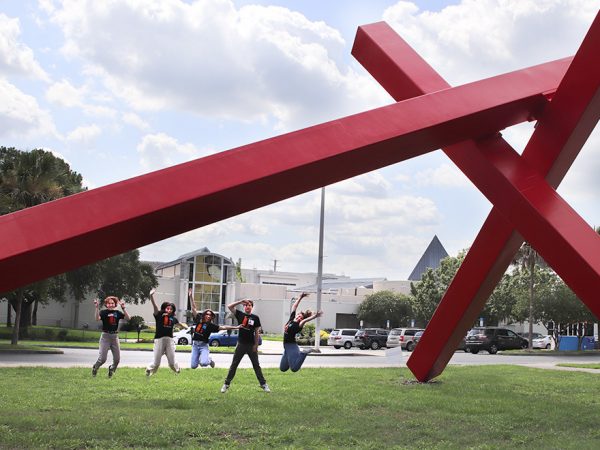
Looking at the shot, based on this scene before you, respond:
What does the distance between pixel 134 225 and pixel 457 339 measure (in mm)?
6716

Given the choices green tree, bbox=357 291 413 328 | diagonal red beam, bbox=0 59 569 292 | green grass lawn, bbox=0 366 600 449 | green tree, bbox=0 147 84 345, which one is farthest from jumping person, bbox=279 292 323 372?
green tree, bbox=357 291 413 328

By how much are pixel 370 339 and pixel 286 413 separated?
34052mm

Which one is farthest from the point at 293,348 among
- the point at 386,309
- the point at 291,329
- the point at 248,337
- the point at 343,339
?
the point at 386,309

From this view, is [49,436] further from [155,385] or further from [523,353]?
[523,353]

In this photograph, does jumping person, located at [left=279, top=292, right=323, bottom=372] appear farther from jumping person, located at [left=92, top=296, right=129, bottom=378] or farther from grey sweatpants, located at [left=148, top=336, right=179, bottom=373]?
jumping person, located at [left=92, top=296, right=129, bottom=378]

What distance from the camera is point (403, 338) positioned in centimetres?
3950

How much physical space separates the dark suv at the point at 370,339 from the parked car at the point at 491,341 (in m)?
5.59

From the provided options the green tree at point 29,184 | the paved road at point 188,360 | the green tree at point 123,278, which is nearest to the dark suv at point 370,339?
the paved road at point 188,360

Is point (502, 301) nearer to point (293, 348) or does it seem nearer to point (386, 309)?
point (386, 309)

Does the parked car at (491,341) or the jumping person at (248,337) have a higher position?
the jumping person at (248,337)

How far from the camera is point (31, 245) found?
5.71 m

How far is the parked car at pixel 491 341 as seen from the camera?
38.5m

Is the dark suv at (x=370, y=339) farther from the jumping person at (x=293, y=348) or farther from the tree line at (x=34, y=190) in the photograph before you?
the jumping person at (x=293, y=348)

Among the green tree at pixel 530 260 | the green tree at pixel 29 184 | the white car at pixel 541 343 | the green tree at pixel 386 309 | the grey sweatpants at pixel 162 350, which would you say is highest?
the green tree at pixel 29 184
